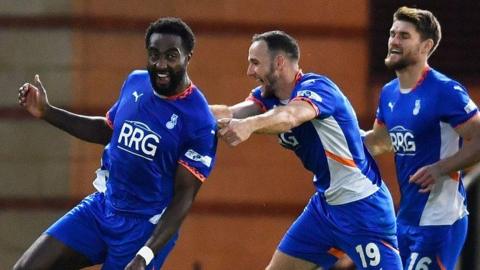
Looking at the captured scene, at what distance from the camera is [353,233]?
908 cm

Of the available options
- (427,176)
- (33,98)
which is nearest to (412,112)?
(427,176)

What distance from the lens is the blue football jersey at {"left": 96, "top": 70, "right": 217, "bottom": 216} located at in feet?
27.1

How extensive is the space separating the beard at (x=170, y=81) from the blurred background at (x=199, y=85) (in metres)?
4.01

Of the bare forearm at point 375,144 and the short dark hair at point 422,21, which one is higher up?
the short dark hair at point 422,21

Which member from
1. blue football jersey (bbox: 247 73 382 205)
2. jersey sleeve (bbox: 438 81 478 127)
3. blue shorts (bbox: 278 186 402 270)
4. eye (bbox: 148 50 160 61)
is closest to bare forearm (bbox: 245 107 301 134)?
blue football jersey (bbox: 247 73 382 205)

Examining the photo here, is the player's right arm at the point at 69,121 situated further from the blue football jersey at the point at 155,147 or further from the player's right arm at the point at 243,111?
the player's right arm at the point at 243,111

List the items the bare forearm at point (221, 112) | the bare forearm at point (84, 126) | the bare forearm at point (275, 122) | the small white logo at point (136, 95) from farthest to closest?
the bare forearm at point (221, 112) → the bare forearm at point (84, 126) → the small white logo at point (136, 95) → the bare forearm at point (275, 122)

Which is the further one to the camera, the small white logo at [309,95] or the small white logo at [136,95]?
the small white logo at [309,95]

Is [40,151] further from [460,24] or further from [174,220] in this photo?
[174,220]

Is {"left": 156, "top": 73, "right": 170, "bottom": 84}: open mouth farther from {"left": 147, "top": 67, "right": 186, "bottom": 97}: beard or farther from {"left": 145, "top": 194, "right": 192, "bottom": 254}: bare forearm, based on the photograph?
{"left": 145, "top": 194, "right": 192, "bottom": 254}: bare forearm

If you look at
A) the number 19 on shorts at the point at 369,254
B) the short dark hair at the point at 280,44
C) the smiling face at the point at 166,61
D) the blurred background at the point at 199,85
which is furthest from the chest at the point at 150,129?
the blurred background at the point at 199,85

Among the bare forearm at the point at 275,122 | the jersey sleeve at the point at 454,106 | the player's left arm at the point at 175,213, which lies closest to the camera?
the player's left arm at the point at 175,213

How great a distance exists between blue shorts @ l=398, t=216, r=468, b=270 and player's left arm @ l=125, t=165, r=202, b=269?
5.61 feet

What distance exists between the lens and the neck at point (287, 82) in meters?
9.11
